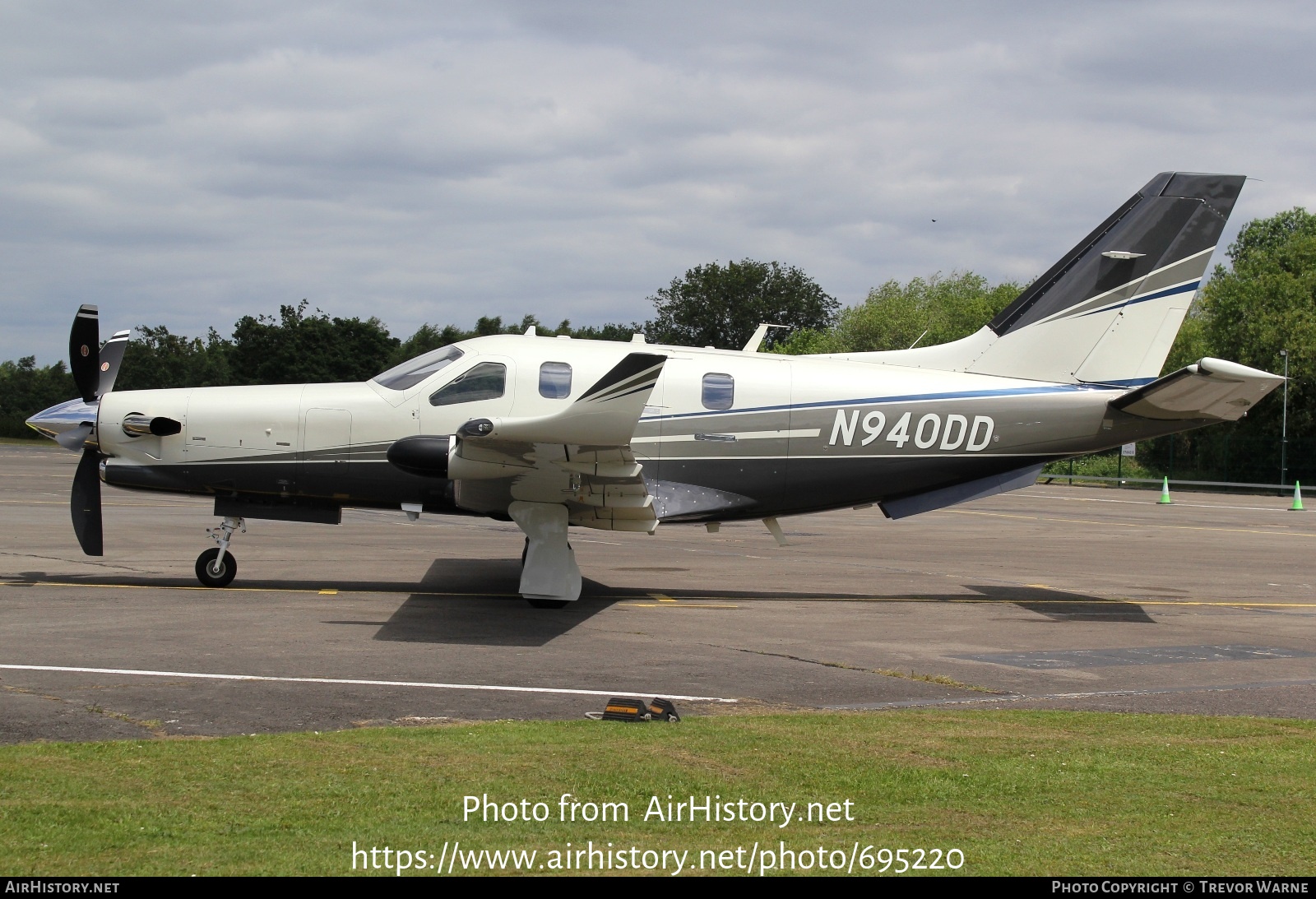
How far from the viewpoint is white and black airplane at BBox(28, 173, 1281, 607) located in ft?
44.9

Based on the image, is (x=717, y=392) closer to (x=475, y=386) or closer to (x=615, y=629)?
(x=475, y=386)

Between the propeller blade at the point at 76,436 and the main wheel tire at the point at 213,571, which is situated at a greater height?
the propeller blade at the point at 76,436

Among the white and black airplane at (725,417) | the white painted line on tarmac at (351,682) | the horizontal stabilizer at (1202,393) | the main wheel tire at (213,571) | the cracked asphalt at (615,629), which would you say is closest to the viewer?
the cracked asphalt at (615,629)

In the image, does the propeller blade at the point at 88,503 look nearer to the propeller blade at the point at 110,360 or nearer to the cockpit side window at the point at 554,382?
the propeller blade at the point at 110,360

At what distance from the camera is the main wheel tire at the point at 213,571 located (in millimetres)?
14297

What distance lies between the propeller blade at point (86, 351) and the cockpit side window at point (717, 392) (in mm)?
7602

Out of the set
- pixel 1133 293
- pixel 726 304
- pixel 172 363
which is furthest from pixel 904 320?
pixel 1133 293

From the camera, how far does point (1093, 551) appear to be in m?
22.5

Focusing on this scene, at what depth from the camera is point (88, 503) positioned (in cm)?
1440

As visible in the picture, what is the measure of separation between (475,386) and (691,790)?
8.60 meters

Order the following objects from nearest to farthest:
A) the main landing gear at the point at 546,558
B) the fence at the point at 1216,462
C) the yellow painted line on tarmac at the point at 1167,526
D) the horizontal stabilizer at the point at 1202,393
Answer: the horizontal stabilizer at the point at 1202,393, the main landing gear at the point at 546,558, the yellow painted line on tarmac at the point at 1167,526, the fence at the point at 1216,462

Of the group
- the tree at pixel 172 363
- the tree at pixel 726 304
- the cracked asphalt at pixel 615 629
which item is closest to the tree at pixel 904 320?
the tree at pixel 726 304

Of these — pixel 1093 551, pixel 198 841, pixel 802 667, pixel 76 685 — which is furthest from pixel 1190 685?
pixel 1093 551
